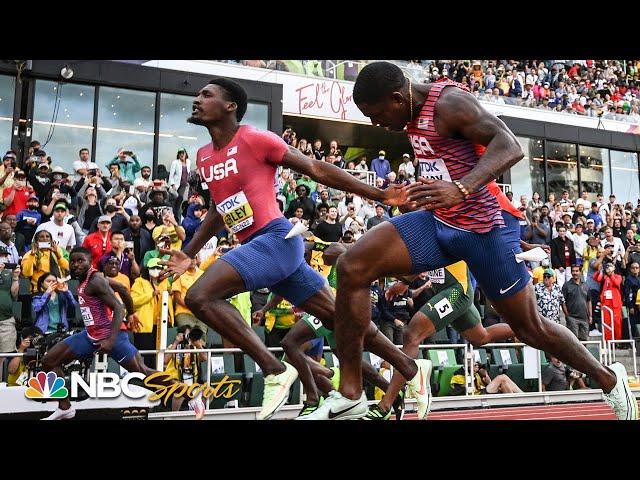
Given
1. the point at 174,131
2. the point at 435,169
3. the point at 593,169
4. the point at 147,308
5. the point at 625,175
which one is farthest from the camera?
the point at 625,175

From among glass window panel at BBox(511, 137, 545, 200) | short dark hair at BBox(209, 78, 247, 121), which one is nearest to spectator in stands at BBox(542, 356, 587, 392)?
short dark hair at BBox(209, 78, 247, 121)

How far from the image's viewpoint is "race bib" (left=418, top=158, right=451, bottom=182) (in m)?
4.28

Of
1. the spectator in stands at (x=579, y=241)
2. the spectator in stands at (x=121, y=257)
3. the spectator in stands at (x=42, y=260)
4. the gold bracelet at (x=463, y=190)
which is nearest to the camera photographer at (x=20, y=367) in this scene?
the spectator in stands at (x=42, y=260)

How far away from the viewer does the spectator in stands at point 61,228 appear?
10305 millimetres

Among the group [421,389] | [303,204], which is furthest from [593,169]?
[421,389]

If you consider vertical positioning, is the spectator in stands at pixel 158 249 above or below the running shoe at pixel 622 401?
above

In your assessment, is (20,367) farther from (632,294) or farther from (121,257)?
(632,294)

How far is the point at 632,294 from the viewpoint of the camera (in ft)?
49.3

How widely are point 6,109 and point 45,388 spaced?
11.1 meters

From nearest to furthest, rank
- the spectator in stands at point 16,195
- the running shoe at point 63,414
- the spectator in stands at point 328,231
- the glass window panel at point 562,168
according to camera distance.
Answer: the running shoe at point 63,414
the spectator in stands at point 16,195
the spectator in stands at point 328,231
the glass window panel at point 562,168

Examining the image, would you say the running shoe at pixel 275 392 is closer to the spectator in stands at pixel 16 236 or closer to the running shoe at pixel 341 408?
the running shoe at pixel 341 408

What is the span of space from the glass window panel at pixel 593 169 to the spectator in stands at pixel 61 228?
66.3ft

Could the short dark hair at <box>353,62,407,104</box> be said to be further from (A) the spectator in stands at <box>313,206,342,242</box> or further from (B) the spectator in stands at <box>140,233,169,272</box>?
(A) the spectator in stands at <box>313,206,342,242</box>
